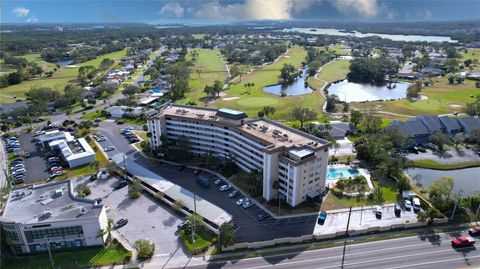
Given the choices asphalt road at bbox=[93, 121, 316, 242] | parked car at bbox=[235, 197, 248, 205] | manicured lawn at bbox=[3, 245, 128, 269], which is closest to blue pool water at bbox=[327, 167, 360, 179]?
asphalt road at bbox=[93, 121, 316, 242]

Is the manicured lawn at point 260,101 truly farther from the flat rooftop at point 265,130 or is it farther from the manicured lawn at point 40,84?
the manicured lawn at point 40,84

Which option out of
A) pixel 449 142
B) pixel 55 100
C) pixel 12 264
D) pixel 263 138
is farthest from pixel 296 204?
pixel 55 100

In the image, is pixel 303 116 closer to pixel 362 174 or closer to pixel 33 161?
pixel 362 174

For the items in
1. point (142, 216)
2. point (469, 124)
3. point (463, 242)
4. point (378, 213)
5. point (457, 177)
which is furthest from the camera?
point (469, 124)

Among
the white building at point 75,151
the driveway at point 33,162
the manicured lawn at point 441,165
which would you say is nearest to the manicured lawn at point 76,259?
the driveway at point 33,162

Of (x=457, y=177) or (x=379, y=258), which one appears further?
(x=457, y=177)

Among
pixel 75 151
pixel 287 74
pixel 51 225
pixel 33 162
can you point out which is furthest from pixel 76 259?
pixel 287 74
